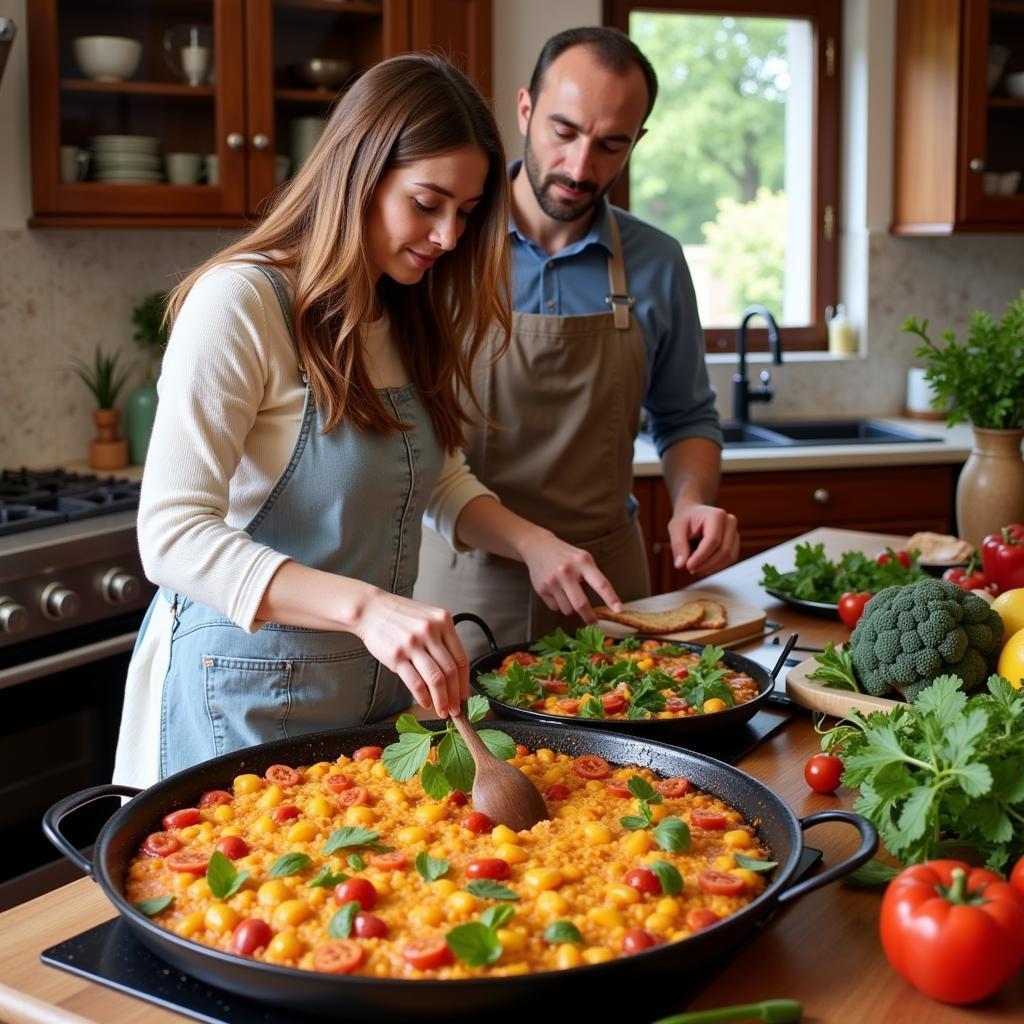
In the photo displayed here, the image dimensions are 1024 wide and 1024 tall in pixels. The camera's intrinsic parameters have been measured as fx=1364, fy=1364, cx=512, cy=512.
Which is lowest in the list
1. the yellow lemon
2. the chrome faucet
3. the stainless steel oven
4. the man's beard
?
the stainless steel oven

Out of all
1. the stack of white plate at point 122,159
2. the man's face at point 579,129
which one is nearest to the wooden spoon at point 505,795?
the man's face at point 579,129

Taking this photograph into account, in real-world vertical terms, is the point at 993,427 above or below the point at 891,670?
above

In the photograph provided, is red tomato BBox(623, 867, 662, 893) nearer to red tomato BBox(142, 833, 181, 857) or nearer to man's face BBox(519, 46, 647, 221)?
red tomato BBox(142, 833, 181, 857)

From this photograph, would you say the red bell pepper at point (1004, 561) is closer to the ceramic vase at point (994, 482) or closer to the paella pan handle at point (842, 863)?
the ceramic vase at point (994, 482)

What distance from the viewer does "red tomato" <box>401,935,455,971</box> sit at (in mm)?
1095

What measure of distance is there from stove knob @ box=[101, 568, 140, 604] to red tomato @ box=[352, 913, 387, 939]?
187cm

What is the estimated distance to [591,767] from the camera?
1.56 m

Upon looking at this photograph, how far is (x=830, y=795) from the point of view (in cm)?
159

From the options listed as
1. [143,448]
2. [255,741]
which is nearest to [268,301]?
[255,741]

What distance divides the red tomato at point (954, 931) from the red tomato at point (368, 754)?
647mm

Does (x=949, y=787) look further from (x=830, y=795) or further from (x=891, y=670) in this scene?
(x=891, y=670)

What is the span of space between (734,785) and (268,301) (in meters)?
0.85

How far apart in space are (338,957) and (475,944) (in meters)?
0.11

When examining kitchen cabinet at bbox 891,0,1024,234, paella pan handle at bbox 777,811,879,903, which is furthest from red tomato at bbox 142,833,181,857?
kitchen cabinet at bbox 891,0,1024,234
